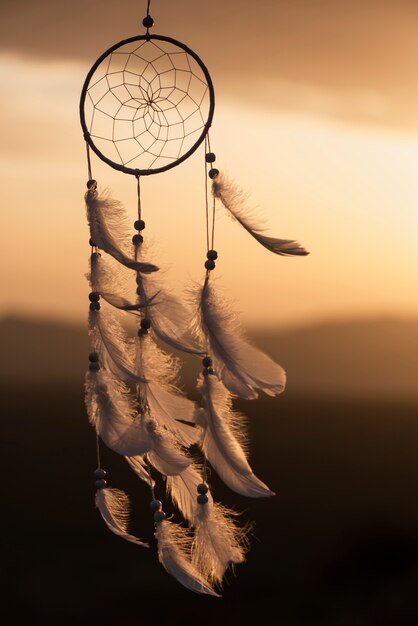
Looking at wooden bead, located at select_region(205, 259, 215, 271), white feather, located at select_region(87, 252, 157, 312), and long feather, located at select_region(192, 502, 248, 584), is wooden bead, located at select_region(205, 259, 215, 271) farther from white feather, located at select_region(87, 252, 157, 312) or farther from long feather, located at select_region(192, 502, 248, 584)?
long feather, located at select_region(192, 502, 248, 584)

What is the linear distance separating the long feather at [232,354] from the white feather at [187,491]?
0.33 m

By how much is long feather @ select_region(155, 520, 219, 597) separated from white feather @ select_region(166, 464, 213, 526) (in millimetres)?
45

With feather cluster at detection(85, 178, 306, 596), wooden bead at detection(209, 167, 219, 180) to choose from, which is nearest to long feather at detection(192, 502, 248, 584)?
feather cluster at detection(85, 178, 306, 596)

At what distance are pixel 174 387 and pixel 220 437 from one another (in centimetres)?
17

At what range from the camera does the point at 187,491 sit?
230 centimetres

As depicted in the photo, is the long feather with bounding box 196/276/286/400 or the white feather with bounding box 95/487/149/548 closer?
the long feather with bounding box 196/276/286/400

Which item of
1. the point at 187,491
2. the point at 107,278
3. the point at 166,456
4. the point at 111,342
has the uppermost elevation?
the point at 107,278

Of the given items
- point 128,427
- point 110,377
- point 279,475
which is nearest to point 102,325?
point 110,377

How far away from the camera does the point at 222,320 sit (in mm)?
2143

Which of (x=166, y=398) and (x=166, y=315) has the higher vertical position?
(x=166, y=315)

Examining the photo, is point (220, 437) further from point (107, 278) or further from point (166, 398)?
point (107, 278)

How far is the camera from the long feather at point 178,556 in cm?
217

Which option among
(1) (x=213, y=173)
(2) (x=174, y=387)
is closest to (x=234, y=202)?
(1) (x=213, y=173)

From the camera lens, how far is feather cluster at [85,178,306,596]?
2.10 metres
